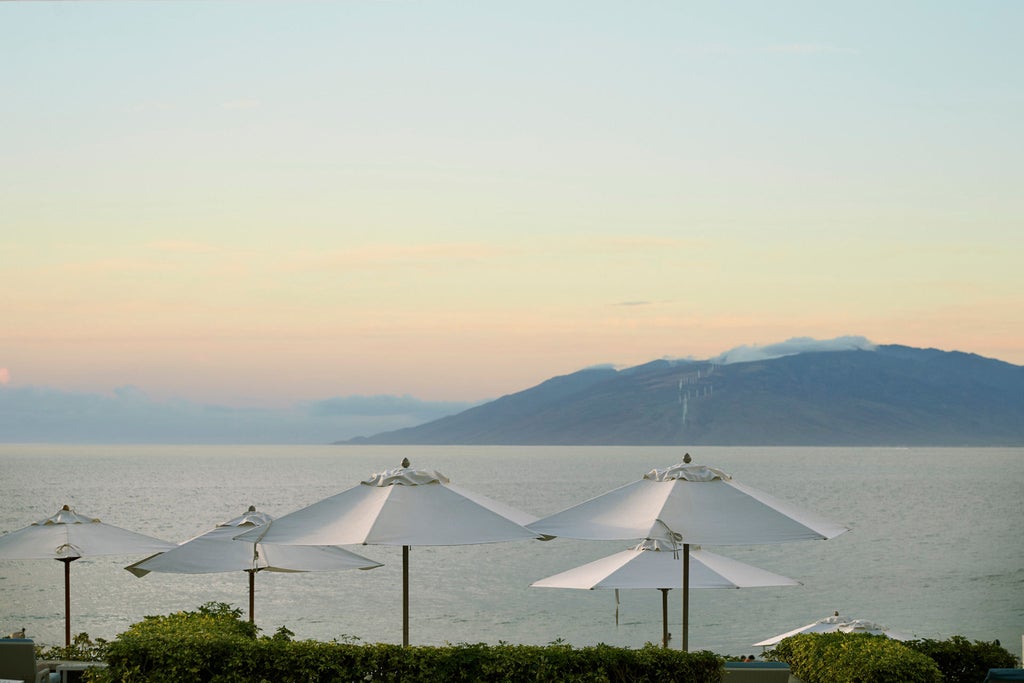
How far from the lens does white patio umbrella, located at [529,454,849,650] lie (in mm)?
10781

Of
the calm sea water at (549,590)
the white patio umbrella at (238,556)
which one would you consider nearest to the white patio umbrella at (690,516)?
the white patio umbrella at (238,556)

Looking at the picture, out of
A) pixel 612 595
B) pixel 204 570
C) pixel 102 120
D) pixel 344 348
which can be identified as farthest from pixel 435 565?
pixel 204 570

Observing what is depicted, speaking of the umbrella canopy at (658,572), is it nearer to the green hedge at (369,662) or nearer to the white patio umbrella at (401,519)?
the green hedge at (369,662)

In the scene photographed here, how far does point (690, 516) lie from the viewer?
11.0 m

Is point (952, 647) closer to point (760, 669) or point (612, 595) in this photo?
point (760, 669)

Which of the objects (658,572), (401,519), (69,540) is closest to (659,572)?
(658,572)

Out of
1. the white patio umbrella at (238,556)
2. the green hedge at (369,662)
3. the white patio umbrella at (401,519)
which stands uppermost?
the white patio umbrella at (401,519)

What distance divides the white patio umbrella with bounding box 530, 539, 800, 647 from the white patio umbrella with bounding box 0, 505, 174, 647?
587 centimetres

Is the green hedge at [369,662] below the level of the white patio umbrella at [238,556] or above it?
below

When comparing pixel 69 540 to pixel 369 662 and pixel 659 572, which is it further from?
pixel 659 572

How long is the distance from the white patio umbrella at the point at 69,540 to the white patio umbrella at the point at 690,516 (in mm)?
7659

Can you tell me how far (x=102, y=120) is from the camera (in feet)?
261

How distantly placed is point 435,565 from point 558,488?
51.1 m

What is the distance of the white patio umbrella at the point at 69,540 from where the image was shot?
16812mm
